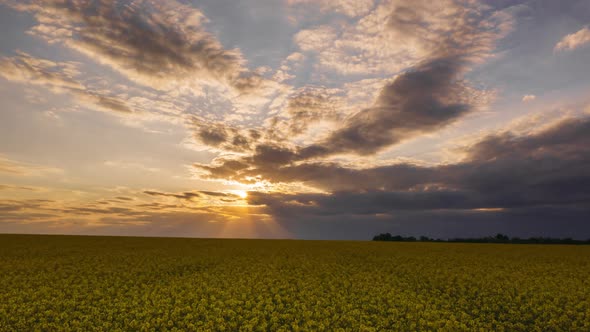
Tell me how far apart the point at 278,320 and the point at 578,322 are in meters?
15.2

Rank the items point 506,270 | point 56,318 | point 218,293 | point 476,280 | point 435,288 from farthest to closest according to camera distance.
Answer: point 506,270 → point 476,280 → point 435,288 → point 218,293 → point 56,318

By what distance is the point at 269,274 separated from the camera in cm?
2847

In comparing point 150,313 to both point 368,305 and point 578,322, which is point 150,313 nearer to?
point 368,305

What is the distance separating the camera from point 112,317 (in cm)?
1698

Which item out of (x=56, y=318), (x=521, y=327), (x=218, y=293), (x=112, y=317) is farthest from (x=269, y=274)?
(x=521, y=327)

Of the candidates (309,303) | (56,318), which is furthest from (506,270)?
(56,318)

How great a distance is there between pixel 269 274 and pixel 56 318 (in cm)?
1533

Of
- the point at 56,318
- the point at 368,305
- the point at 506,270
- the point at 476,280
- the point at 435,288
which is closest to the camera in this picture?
the point at 56,318

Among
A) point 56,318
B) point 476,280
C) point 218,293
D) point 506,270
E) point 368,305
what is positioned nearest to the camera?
point 56,318

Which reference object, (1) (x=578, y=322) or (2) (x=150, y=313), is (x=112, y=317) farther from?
(1) (x=578, y=322)

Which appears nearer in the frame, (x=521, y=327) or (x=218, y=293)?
(x=521, y=327)

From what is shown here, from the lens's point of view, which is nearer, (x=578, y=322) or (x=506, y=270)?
(x=578, y=322)

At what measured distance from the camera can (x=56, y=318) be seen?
1647cm

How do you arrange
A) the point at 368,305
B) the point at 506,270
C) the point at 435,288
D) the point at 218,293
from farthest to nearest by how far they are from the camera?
the point at 506,270, the point at 435,288, the point at 218,293, the point at 368,305
